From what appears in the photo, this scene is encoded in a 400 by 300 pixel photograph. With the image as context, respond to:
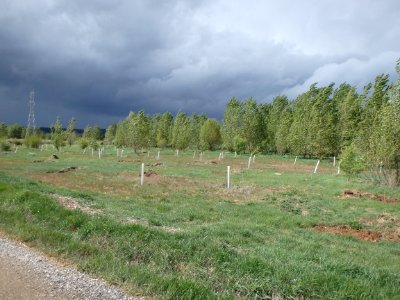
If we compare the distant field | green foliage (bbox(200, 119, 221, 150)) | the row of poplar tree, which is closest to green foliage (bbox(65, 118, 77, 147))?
the row of poplar tree

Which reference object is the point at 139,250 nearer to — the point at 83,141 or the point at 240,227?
the point at 240,227

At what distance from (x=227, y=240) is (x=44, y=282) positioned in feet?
19.7

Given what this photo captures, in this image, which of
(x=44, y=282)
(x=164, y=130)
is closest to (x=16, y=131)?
(x=164, y=130)

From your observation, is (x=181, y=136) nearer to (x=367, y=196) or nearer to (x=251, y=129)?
(x=251, y=129)

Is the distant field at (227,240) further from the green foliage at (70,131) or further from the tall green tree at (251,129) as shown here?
the green foliage at (70,131)

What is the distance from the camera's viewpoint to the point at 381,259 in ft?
40.1

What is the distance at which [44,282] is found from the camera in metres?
7.04

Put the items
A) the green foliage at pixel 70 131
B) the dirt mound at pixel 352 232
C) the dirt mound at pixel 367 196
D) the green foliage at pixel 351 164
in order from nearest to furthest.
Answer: the dirt mound at pixel 352 232, the dirt mound at pixel 367 196, the green foliage at pixel 351 164, the green foliage at pixel 70 131

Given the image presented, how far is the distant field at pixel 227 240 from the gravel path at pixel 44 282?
0.36 meters

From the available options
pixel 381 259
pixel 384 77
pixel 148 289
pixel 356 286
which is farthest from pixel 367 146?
pixel 384 77

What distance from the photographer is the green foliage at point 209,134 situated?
86.6 meters

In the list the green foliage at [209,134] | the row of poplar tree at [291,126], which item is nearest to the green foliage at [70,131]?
the row of poplar tree at [291,126]

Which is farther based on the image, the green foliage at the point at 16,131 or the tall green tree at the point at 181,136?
the green foliage at the point at 16,131

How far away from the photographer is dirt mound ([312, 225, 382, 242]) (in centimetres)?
1591
